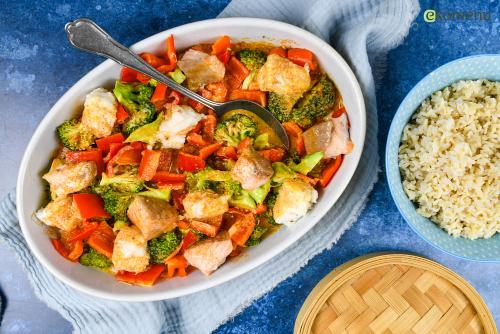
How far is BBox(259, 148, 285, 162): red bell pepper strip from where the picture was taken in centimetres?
277

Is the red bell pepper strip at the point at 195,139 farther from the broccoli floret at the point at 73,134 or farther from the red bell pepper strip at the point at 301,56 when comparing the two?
the red bell pepper strip at the point at 301,56

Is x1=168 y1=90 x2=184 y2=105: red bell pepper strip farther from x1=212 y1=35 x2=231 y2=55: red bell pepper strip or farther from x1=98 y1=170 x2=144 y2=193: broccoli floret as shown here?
x1=98 y1=170 x2=144 y2=193: broccoli floret

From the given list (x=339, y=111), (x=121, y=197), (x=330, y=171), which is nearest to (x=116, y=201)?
(x=121, y=197)

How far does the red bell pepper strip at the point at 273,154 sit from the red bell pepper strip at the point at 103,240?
0.98 m

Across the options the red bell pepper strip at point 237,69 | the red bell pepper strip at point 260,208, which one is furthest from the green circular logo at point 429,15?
the red bell pepper strip at point 260,208

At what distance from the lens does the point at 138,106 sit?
8.84 ft

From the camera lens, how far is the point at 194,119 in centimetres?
266

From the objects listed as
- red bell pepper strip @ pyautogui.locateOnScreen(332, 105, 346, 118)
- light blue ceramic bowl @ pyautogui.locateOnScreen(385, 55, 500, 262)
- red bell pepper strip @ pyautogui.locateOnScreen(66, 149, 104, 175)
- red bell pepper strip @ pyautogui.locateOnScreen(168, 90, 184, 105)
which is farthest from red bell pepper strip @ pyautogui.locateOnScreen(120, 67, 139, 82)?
light blue ceramic bowl @ pyautogui.locateOnScreen(385, 55, 500, 262)

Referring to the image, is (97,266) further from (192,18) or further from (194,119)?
(192,18)

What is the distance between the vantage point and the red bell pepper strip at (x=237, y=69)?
275cm

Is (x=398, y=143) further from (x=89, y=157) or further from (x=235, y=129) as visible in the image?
(x=89, y=157)

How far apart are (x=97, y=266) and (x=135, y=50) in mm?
1224

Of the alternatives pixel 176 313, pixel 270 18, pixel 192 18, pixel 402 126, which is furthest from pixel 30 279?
pixel 402 126

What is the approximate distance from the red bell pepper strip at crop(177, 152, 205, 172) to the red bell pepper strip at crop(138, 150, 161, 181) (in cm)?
13
